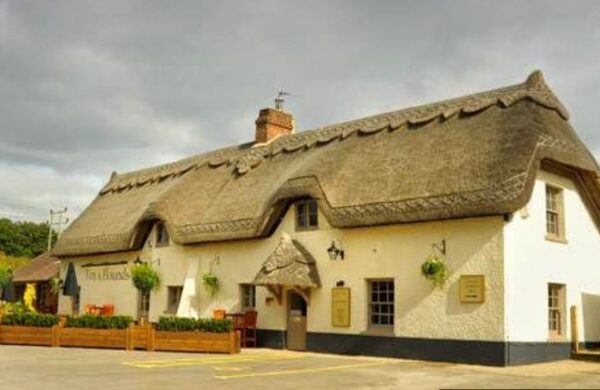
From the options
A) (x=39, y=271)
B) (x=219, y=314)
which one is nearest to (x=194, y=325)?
(x=219, y=314)

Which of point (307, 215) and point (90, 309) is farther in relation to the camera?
point (90, 309)

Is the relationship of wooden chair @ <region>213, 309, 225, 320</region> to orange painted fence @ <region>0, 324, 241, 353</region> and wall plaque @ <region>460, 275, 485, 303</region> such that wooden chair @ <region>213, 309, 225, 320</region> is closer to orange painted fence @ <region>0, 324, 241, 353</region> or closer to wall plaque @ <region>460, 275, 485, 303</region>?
orange painted fence @ <region>0, 324, 241, 353</region>

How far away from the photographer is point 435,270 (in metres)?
17.6

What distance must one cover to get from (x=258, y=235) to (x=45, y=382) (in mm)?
10003

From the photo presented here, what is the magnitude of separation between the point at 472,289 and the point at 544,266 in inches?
90.5

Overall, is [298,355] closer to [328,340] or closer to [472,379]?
[328,340]

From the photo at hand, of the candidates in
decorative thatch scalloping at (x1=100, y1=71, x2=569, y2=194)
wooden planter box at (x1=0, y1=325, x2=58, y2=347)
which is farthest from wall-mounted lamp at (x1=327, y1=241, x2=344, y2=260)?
wooden planter box at (x1=0, y1=325, x2=58, y2=347)

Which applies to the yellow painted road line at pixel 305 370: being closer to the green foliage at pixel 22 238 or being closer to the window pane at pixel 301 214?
the window pane at pixel 301 214

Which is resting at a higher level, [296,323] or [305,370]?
[296,323]

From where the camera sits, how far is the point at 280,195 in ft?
69.9

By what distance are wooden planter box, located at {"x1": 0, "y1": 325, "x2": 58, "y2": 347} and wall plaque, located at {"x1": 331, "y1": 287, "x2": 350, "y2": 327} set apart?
8.89 metres

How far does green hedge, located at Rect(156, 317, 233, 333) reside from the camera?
2009 centimetres

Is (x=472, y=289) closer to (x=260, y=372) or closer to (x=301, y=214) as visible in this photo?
(x=260, y=372)

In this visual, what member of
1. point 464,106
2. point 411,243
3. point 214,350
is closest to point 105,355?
point 214,350
